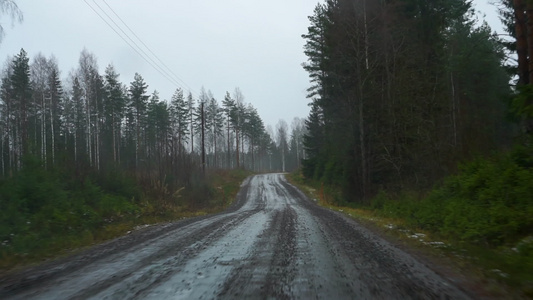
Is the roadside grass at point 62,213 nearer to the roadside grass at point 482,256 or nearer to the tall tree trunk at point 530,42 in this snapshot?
the roadside grass at point 482,256

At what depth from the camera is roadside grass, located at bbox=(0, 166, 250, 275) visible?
10.5 m

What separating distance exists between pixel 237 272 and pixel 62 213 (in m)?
10.1

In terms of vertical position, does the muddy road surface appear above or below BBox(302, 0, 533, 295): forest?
below

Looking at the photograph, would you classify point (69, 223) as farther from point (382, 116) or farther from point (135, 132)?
point (135, 132)

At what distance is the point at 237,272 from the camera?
23.6 feet

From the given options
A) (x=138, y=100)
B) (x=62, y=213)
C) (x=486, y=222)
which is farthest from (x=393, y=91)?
(x=138, y=100)

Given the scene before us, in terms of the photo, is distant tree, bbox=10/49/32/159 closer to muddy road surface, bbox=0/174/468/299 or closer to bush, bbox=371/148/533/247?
muddy road surface, bbox=0/174/468/299

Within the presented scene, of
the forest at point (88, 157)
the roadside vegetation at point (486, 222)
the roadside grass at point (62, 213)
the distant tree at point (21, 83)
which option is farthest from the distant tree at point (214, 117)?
the roadside vegetation at point (486, 222)

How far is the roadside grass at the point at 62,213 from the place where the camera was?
34.6 feet

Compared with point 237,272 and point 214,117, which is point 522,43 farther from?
point 214,117

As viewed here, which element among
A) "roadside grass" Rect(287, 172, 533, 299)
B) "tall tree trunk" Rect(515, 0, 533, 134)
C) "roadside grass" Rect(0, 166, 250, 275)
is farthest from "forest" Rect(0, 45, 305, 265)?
"tall tree trunk" Rect(515, 0, 533, 134)

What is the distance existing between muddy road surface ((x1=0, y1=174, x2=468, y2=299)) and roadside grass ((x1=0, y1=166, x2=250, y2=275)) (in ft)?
4.62

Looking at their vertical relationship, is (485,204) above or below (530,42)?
below

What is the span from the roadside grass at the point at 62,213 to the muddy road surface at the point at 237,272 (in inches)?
55.5
